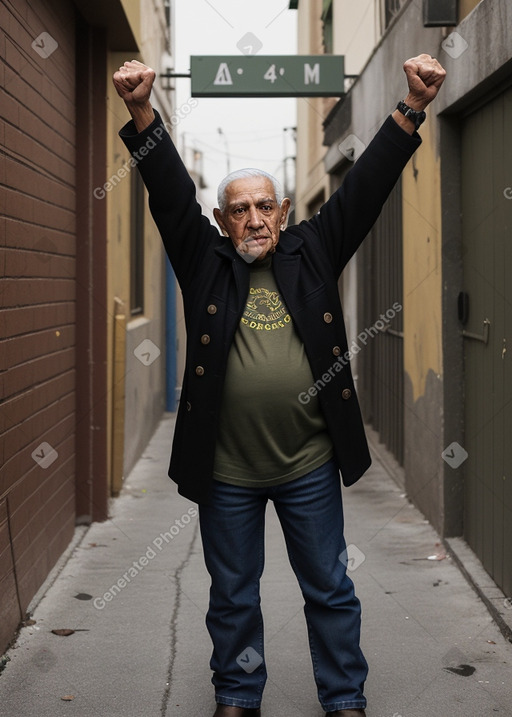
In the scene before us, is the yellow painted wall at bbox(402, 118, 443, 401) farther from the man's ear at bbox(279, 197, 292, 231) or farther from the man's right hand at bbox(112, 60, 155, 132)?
the man's right hand at bbox(112, 60, 155, 132)

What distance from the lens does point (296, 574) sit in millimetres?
3520

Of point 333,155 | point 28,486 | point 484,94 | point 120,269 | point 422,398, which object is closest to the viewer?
point 28,486

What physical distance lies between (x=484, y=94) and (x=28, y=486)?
296 centimetres

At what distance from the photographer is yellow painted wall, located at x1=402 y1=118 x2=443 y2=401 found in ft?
20.3

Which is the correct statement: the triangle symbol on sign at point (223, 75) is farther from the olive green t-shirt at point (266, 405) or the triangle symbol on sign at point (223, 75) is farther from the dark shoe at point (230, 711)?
the dark shoe at point (230, 711)

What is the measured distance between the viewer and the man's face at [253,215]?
3381 millimetres

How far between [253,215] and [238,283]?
22 centimetres

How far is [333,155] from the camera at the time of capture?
1177 centimetres

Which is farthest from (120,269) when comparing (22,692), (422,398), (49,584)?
(22,692)

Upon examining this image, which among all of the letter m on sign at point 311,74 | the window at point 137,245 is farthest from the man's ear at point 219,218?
the window at point 137,245

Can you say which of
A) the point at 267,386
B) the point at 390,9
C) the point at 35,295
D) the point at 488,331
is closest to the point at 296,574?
the point at 267,386

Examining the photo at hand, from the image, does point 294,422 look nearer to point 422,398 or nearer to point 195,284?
point 195,284

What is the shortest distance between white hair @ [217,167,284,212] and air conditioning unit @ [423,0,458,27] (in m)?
2.63

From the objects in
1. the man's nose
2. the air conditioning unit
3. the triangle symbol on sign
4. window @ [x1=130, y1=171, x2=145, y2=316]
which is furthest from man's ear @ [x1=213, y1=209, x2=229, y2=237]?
window @ [x1=130, y1=171, x2=145, y2=316]
